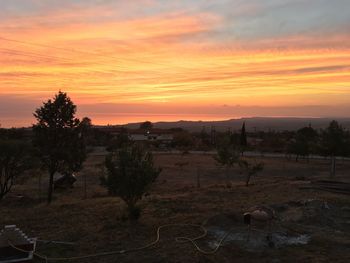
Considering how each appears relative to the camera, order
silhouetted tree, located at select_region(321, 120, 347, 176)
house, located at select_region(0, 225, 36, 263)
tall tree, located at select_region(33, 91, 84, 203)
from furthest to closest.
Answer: silhouetted tree, located at select_region(321, 120, 347, 176), tall tree, located at select_region(33, 91, 84, 203), house, located at select_region(0, 225, 36, 263)

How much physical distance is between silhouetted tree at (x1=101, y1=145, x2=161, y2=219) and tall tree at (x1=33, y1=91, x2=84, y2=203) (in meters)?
9.02

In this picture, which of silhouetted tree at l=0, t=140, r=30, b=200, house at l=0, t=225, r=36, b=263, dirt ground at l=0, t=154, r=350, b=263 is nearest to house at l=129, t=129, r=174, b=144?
silhouetted tree at l=0, t=140, r=30, b=200

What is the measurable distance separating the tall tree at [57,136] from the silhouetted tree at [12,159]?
1.22 meters

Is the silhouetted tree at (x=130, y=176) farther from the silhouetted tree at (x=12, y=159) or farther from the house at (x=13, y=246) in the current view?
the silhouetted tree at (x=12, y=159)

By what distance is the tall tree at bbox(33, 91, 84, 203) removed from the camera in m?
22.4

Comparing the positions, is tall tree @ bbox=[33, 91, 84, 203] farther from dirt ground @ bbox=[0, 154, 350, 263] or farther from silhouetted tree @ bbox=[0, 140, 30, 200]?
dirt ground @ bbox=[0, 154, 350, 263]

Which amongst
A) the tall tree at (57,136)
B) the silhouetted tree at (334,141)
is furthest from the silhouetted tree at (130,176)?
the silhouetted tree at (334,141)

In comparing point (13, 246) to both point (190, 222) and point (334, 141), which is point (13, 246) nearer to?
point (190, 222)

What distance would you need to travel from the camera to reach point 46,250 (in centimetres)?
1105

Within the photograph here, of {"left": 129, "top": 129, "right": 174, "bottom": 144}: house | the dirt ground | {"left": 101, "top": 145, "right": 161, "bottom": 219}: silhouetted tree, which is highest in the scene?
{"left": 101, "top": 145, "right": 161, "bottom": 219}: silhouetted tree

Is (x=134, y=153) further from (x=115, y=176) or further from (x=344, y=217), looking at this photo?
(x=344, y=217)

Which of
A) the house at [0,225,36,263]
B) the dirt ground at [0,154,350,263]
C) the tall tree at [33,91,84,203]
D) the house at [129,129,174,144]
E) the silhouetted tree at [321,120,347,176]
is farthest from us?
the house at [129,129,174,144]

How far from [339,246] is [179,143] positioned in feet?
259

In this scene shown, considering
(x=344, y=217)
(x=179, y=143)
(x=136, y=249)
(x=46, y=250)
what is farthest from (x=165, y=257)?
(x=179, y=143)
